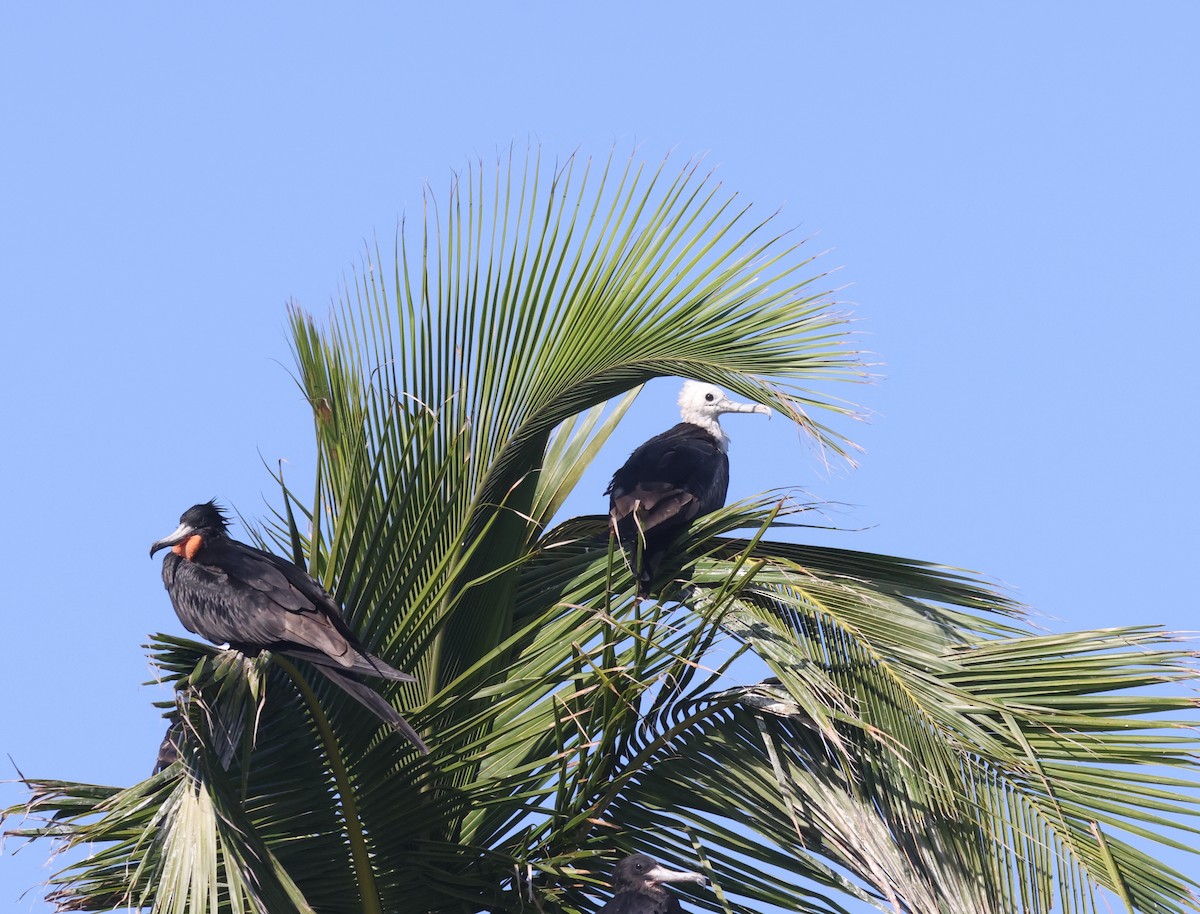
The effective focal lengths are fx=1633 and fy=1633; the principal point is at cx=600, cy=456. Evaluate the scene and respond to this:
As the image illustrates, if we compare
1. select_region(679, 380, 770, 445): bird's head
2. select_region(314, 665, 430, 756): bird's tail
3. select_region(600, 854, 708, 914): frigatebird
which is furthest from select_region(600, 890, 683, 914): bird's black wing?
select_region(679, 380, 770, 445): bird's head

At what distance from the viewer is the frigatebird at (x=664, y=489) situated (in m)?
5.72

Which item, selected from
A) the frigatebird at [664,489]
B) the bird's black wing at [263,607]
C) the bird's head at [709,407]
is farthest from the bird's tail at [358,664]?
the bird's head at [709,407]

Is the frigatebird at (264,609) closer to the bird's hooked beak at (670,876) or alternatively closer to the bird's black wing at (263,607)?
the bird's black wing at (263,607)

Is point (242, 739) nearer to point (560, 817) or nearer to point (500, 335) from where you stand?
point (560, 817)

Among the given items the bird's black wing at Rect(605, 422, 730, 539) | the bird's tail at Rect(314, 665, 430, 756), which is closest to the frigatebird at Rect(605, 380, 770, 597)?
the bird's black wing at Rect(605, 422, 730, 539)

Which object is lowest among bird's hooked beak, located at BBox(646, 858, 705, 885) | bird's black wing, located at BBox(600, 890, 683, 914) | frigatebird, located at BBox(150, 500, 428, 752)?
bird's black wing, located at BBox(600, 890, 683, 914)

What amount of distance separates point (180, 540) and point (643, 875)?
6.68ft

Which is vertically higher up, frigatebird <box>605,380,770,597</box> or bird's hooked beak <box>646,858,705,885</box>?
frigatebird <box>605,380,770,597</box>

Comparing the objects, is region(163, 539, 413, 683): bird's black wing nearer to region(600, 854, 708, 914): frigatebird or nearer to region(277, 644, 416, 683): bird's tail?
region(277, 644, 416, 683): bird's tail

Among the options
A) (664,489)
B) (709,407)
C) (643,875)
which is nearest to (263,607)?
(643,875)

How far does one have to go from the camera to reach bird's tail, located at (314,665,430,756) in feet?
14.9

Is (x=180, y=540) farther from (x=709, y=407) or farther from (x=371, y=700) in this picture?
(x=709, y=407)

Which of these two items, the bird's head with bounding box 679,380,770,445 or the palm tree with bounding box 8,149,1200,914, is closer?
the palm tree with bounding box 8,149,1200,914

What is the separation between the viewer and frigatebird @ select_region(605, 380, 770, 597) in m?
5.72
